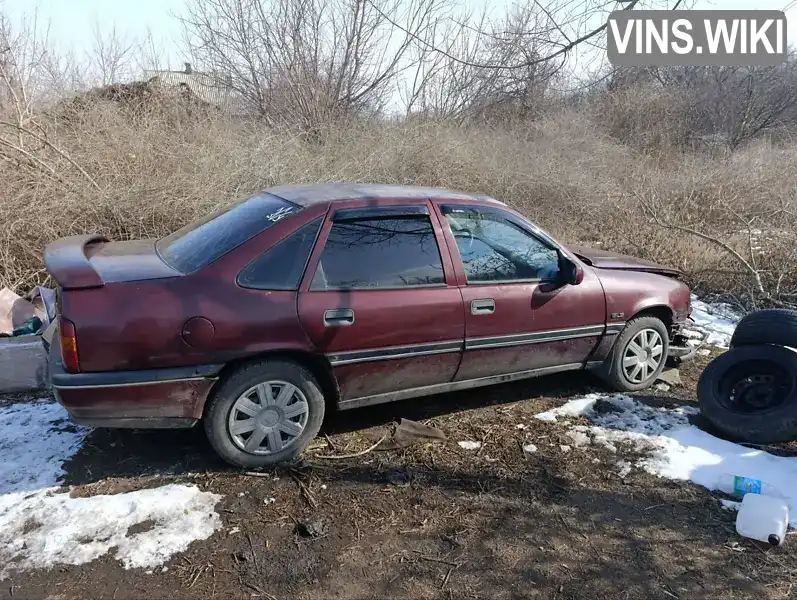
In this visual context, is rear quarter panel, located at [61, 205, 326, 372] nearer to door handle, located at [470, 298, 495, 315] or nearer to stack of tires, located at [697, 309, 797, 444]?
door handle, located at [470, 298, 495, 315]

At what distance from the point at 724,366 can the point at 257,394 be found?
352 centimetres

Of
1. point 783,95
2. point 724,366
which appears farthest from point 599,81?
point 783,95

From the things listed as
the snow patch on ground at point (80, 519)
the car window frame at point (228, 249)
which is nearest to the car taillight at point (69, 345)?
the car window frame at point (228, 249)

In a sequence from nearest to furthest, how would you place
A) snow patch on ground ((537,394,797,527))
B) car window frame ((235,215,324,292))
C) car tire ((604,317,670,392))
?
1. car window frame ((235,215,324,292))
2. snow patch on ground ((537,394,797,527))
3. car tire ((604,317,670,392))

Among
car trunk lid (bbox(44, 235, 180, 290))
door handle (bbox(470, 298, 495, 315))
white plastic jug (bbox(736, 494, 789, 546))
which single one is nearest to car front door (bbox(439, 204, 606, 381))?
door handle (bbox(470, 298, 495, 315))

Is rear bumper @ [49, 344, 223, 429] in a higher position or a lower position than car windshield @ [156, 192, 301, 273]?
lower

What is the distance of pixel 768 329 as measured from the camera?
4.21 meters

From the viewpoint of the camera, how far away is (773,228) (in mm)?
8047

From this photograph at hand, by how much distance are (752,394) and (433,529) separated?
2.87 m

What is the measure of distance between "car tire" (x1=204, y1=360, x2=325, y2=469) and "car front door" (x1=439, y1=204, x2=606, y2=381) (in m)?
1.13

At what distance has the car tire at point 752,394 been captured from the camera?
12.8 feet

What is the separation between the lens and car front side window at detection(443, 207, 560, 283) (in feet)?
12.8

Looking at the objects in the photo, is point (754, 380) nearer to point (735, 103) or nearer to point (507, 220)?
point (507, 220)

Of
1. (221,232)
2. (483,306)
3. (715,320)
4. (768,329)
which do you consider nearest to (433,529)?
(483,306)
